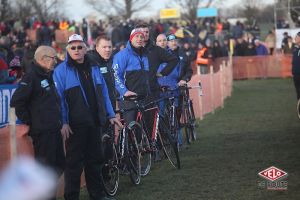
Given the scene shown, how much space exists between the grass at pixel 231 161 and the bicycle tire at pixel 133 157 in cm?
14

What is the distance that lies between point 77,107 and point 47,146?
2.36ft

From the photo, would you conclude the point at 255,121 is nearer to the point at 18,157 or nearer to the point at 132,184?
the point at 132,184

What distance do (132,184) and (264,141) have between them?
4241 mm

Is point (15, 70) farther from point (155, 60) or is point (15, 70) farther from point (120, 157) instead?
point (120, 157)

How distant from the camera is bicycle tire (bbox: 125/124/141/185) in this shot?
934cm

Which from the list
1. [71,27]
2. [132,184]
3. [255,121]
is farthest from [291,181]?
[71,27]

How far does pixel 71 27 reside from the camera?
3862 cm

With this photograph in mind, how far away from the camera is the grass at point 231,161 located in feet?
28.7

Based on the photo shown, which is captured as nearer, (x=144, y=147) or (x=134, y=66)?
(x=144, y=147)

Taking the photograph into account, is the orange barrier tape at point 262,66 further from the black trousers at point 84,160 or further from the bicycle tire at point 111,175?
the black trousers at point 84,160

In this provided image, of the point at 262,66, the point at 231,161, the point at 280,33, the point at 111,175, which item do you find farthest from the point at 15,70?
the point at 280,33

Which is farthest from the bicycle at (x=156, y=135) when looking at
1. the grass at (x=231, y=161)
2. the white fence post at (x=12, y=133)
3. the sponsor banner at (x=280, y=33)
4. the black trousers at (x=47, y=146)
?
the sponsor banner at (x=280, y=33)

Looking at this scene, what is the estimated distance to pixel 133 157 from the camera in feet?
31.2

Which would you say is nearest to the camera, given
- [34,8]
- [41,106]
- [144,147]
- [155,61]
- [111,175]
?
[41,106]
